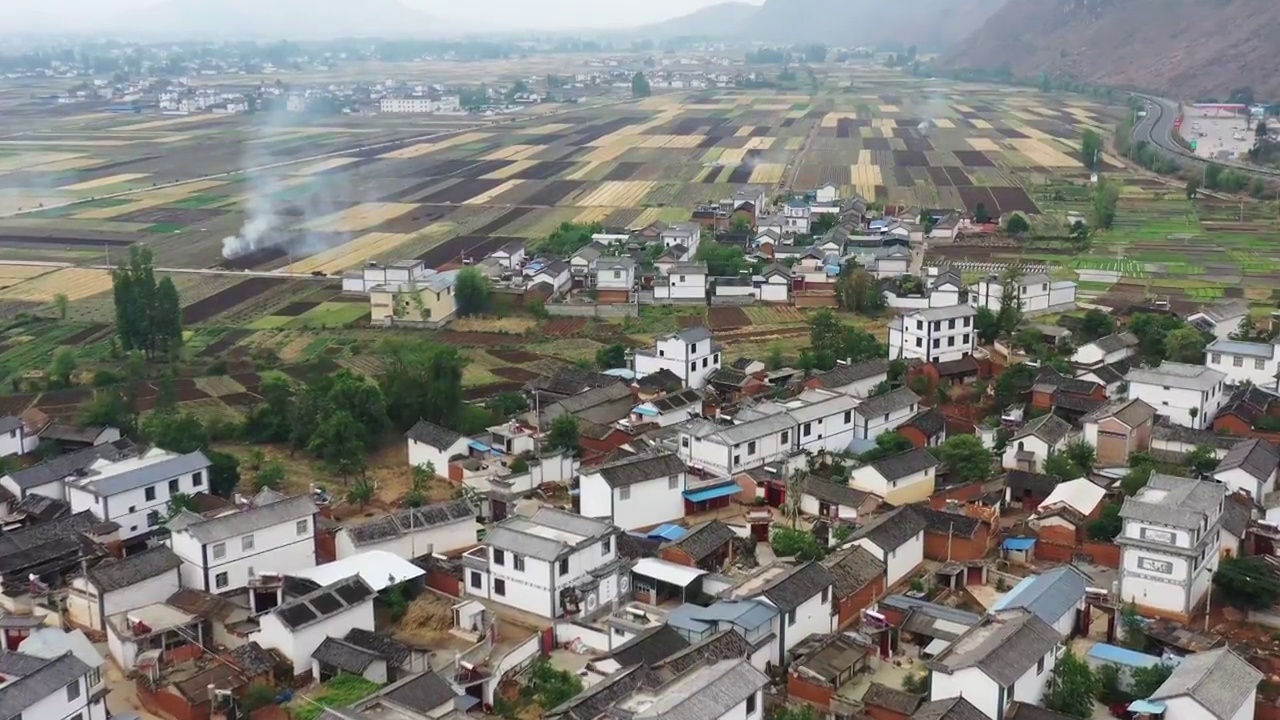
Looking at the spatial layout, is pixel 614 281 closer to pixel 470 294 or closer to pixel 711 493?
pixel 470 294

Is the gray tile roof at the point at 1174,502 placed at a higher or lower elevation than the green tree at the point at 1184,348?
higher

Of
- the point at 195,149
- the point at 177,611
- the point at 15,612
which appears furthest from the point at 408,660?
the point at 195,149

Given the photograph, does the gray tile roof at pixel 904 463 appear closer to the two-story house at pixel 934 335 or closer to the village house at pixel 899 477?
the village house at pixel 899 477

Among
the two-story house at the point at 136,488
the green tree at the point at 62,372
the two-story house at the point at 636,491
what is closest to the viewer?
the two-story house at the point at 136,488

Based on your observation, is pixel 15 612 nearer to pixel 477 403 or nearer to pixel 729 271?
pixel 477 403

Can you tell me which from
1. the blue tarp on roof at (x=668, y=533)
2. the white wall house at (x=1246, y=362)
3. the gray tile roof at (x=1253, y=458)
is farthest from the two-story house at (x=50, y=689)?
the white wall house at (x=1246, y=362)

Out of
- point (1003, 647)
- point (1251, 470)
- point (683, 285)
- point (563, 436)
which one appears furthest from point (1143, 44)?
point (1003, 647)
